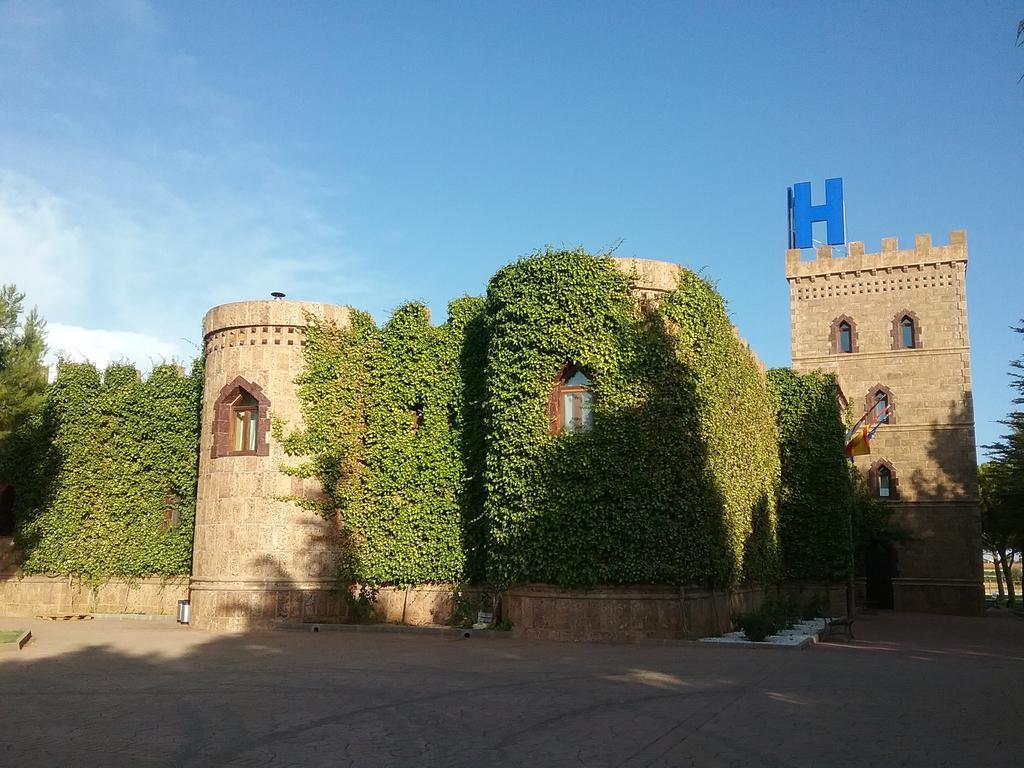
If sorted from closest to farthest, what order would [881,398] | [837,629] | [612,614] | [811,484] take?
[612,614] < [837,629] < [811,484] < [881,398]

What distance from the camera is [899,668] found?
13.8 metres

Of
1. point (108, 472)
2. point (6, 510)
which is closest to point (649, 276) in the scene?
point (108, 472)

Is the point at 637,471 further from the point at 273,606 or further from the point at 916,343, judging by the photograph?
the point at 916,343

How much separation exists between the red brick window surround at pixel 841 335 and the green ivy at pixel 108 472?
27.4 m

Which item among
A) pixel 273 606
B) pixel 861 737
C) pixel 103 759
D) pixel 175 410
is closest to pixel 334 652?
pixel 273 606

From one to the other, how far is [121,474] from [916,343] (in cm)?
3151

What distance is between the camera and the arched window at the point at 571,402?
62.1 feet

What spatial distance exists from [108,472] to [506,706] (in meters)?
19.9

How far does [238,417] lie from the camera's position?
73.6ft

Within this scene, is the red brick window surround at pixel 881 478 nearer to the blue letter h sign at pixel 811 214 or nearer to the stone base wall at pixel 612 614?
the blue letter h sign at pixel 811 214

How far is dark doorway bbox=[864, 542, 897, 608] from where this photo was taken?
39.1 metres

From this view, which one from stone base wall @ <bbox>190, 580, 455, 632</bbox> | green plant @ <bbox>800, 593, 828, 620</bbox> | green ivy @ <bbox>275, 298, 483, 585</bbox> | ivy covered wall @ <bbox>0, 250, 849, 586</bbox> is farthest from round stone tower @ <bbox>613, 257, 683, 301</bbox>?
green plant @ <bbox>800, 593, 828, 620</bbox>

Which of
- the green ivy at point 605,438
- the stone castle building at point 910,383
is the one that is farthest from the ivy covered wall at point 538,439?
the stone castle building at point 910,383

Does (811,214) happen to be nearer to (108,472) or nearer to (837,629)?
(837,629)
